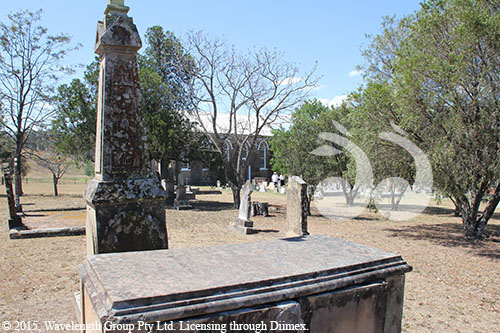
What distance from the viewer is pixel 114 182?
432cm

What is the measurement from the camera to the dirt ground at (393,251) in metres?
4.99

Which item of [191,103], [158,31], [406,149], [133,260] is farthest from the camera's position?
[158,31]

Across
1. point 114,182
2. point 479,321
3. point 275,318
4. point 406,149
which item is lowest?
point 479,321

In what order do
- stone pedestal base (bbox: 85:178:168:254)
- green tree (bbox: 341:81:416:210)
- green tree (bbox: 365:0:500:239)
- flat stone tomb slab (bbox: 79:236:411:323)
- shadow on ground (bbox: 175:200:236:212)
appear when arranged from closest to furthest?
flat stone tomb slab (bbox: 79:236:411:323) < stone pedestal base (bbox: 85:178:168:254) < green tree (bbox: 365:0:500:239) < green tree (bbox: 341:81:416:210) < shadow on ground (bbox: 175:200:236:212)

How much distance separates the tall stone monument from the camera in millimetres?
4246

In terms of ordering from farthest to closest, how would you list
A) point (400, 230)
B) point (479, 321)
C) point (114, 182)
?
point (400, 230) < point (479, 321) < point (114, 182)

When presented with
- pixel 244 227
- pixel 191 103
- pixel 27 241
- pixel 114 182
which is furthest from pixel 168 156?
pixel 114 182

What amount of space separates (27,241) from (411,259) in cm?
976

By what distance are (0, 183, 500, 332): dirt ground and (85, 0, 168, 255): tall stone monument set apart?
54.2 inches

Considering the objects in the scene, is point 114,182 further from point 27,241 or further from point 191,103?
point 191,103

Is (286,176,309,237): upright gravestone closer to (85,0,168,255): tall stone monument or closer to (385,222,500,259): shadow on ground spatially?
(385,222,500,259): shadow on ground

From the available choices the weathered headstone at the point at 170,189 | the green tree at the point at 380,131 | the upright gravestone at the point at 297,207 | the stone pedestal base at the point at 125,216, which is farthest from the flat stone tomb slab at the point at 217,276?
the weathered headstone at the point at 170,189

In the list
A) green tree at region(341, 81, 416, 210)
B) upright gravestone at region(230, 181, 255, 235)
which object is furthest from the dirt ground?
green tree at region(341, 81, 416, 210)

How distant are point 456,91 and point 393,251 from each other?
4734 mm
